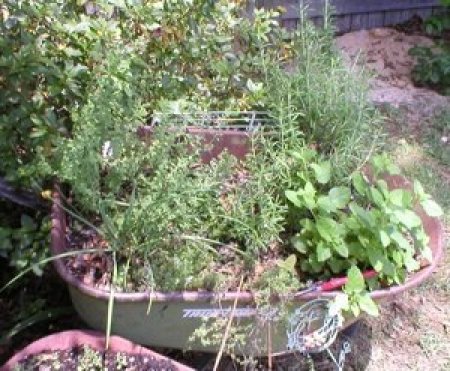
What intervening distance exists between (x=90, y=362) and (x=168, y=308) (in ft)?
0.84

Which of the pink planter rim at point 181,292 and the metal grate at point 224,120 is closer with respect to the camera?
the pink planter rim at point 181,292

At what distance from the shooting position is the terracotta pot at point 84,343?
74.6 inches

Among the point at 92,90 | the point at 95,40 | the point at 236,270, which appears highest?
the point at 95,40

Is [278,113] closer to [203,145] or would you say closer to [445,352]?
[203,145]

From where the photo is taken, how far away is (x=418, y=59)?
168 inches

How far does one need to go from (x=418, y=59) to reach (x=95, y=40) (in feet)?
8.58

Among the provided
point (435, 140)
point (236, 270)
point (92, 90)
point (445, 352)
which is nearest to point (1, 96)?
point (92, 90)

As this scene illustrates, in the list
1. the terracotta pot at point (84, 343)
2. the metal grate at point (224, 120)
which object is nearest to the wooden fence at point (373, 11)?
the metal grate at point (224, 120)

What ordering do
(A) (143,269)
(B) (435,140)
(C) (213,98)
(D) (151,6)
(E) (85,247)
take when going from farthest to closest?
(B) (435,140)
(C) (213,98)
(D) (151,6)
(E) (85,247)
(A) (143,269)

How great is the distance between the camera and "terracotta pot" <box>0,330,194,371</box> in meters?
1.90

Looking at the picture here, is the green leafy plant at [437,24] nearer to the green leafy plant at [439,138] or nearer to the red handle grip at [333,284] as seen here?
the green leafy plant at [439,138]

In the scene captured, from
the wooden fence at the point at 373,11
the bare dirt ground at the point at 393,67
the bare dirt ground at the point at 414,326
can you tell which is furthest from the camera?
the wooden fence at the point at 373,11

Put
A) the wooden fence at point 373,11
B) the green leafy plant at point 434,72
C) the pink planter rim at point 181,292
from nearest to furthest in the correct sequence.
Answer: the pink planter rim at point 181,292, the green leafy plant at point 434,72, the wooden fence at point 373,11

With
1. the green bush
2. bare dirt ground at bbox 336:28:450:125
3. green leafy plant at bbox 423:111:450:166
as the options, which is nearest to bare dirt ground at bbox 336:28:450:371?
green leafy plant at bbox 423:111:450:166
